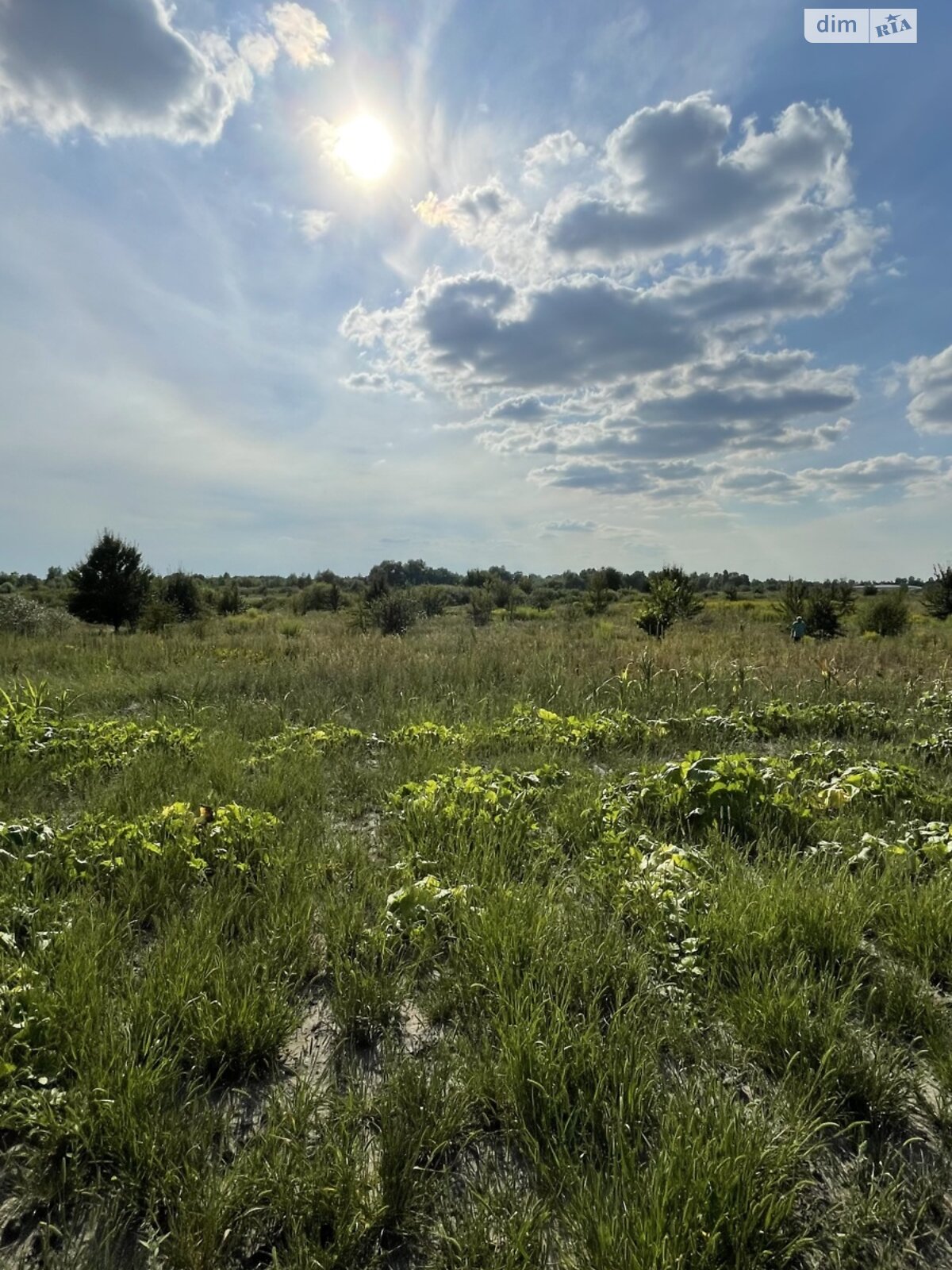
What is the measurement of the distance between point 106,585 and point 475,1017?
32.2 metres

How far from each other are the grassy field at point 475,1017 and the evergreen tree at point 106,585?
91.7 feet

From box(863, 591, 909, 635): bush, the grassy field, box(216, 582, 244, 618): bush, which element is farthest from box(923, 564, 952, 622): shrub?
box(216, 582, 244, 618): bush

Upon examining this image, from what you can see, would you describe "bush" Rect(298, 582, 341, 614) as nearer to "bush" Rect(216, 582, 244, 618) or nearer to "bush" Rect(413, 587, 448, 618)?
"bush" Rect(216, 582, 244, 618)

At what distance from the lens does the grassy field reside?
61.4 inches

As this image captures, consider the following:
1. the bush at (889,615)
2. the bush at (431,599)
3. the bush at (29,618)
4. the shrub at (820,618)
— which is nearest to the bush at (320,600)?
the bush at (431,599)

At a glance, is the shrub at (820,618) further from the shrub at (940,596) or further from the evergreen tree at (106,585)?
the evergreen tree at (106,585)

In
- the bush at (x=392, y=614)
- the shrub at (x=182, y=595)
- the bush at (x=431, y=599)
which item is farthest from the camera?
the shrub at (x=182, y=595)

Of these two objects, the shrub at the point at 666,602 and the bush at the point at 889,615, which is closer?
the shrub at the point at 666,602

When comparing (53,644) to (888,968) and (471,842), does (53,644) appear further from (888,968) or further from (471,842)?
(888,968)

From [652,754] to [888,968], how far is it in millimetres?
3414

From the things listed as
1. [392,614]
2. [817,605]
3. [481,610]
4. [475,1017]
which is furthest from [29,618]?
[817,605]

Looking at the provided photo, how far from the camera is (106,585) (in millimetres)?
29297

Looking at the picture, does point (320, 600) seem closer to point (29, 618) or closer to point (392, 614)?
point (392, 614)

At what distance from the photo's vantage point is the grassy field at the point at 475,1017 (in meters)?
1.56
